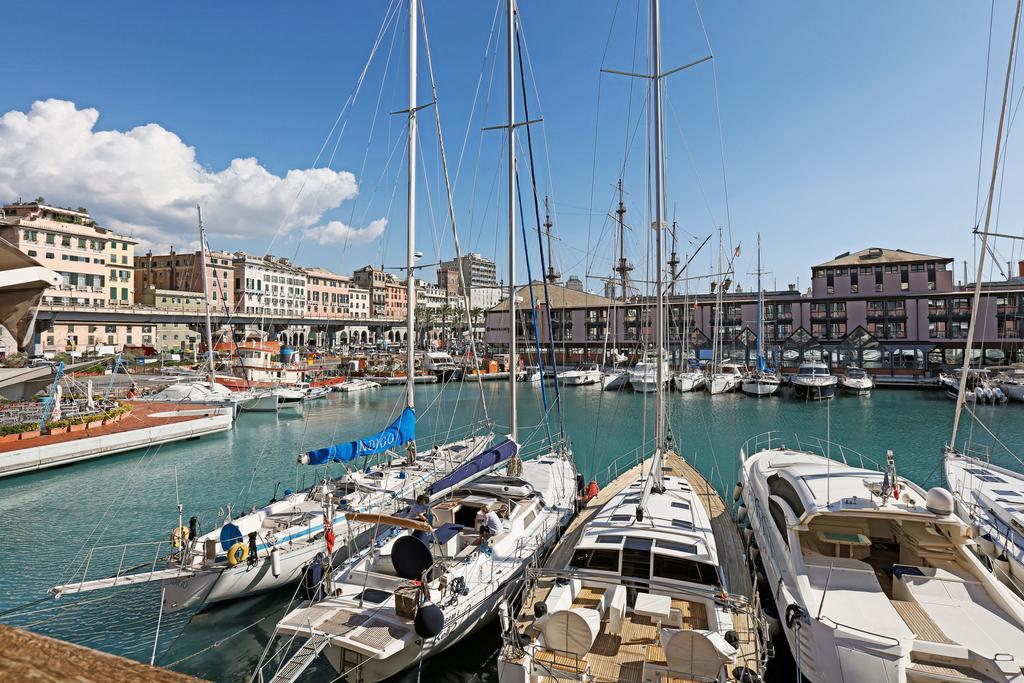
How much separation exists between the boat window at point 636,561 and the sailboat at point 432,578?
7.68ft

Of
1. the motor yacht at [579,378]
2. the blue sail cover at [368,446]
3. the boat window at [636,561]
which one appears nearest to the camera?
the boat window at [636,561]

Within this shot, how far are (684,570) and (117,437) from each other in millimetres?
31264

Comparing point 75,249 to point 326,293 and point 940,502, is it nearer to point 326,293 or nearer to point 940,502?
point 326,293

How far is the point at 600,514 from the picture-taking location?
12.5 m

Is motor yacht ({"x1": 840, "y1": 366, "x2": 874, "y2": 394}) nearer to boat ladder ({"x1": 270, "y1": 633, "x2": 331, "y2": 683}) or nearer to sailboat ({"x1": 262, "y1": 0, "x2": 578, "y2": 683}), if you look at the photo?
sailboat ({"x1": 262, "y1": 0, "x2": 578, "y2": 683})

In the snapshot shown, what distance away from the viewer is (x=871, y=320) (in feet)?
226

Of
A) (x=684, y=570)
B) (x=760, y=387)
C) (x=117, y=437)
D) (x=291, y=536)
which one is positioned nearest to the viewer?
(x=684, y=570)

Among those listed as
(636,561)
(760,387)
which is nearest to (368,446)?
(636,561)

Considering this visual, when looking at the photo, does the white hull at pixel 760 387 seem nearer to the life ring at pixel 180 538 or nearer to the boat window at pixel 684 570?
the boat window at pixel 684 570

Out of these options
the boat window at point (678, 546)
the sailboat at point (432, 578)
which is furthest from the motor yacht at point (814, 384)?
the boat window at point (678, 546)

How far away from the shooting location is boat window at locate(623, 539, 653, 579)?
9.57 m

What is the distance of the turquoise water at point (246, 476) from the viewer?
1118 cm

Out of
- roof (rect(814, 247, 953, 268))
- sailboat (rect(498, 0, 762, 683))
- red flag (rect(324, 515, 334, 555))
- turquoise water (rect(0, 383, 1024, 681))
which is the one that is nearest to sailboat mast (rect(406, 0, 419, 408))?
turquoise water (rect(0, 383, 1024, 681))

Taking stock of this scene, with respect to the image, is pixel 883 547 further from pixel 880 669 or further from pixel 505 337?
pixel 505 337
